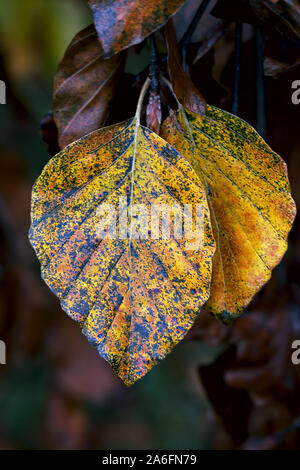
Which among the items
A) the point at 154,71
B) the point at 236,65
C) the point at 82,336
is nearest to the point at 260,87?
the point at 236,65

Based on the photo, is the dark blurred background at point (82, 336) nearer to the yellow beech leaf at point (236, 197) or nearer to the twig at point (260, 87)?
the twig at point (260, 87)

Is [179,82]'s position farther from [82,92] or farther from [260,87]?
[260,87]

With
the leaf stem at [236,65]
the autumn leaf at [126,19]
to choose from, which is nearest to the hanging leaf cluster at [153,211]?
the autumn leaf at [126,19]

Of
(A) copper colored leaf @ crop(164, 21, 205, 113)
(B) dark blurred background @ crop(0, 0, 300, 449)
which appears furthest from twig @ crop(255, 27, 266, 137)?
(A) copper colored leaf @ crop(164, 21, 205, 113)

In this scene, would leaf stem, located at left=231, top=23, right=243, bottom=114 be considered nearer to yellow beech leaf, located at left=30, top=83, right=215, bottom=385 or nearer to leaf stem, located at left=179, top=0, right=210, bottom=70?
leaf stem, located at left=179, top=0, right=210, bottom=70
